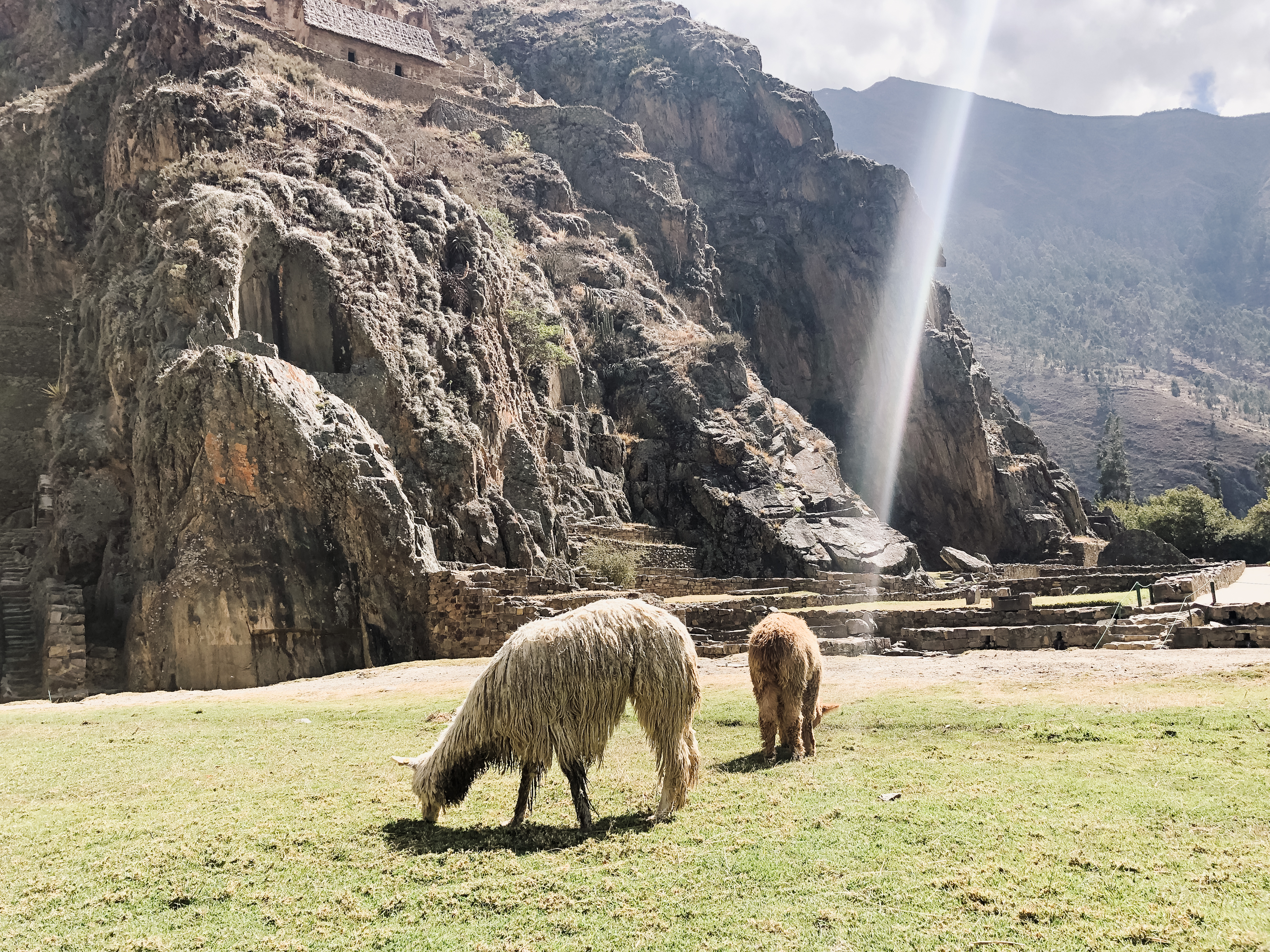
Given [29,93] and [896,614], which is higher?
[29,93]

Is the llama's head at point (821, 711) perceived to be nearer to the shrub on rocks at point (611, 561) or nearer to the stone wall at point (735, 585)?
the shrub on rocks at point (611, 561)

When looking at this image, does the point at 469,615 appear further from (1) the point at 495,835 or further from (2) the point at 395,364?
(1) the point at 495,835

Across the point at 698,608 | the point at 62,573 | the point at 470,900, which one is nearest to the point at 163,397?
the point at 62,573

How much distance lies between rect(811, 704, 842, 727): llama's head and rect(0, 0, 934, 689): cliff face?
1581 centimetres

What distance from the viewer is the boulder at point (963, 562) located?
5697cm

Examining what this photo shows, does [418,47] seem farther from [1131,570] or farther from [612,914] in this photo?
[612,914]

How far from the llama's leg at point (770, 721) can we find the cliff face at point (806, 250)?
6389 cm

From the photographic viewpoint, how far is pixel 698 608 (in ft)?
86.9

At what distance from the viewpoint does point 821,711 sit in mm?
11977

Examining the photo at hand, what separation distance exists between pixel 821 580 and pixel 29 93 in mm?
47521

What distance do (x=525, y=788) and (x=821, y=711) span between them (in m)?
4.72

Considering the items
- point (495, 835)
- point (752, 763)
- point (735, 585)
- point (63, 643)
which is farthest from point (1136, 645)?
point (63, 643)

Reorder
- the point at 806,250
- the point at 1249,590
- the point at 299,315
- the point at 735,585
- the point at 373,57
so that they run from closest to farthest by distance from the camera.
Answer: the point at 1249,590, the point at 299,315, the point at 735,585, the point at 373,57, the point at 806,250

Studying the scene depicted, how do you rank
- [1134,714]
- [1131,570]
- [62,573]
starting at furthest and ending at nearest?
1. [1131,570]
2. [62,573]
3. [1134,714]
